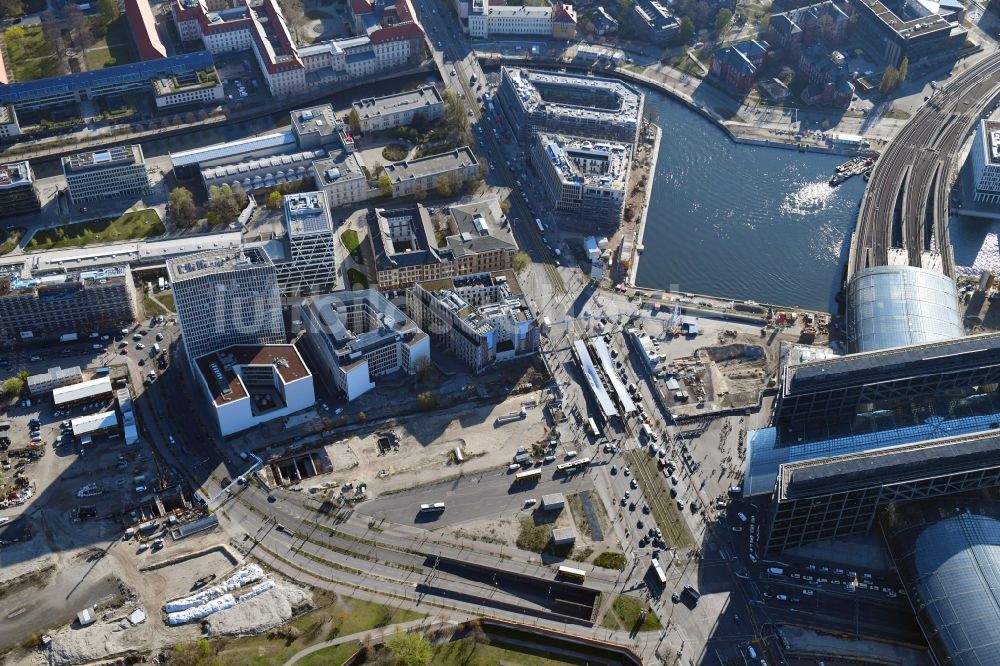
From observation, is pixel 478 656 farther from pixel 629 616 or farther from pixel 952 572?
pixel 952 572

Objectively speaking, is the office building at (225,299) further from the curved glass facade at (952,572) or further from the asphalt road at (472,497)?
the curved glass facade at (952,572)

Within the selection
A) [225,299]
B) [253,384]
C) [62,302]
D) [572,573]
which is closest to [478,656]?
[572,573]

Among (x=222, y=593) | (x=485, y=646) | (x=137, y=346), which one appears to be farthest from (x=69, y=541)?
(x=485, y=646)

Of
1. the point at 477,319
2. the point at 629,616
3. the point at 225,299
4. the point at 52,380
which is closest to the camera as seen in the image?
the point at 629,616

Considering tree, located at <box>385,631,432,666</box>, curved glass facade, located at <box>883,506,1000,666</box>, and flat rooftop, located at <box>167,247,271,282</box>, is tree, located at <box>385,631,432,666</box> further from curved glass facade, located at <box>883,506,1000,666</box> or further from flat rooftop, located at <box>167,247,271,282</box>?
curved glass facade, located at <box>883,506,1000,666</box>

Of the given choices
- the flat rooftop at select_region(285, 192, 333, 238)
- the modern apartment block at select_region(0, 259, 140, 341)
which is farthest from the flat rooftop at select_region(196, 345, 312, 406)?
the modern apartment block at select_region(0, 259, 140, 341)
